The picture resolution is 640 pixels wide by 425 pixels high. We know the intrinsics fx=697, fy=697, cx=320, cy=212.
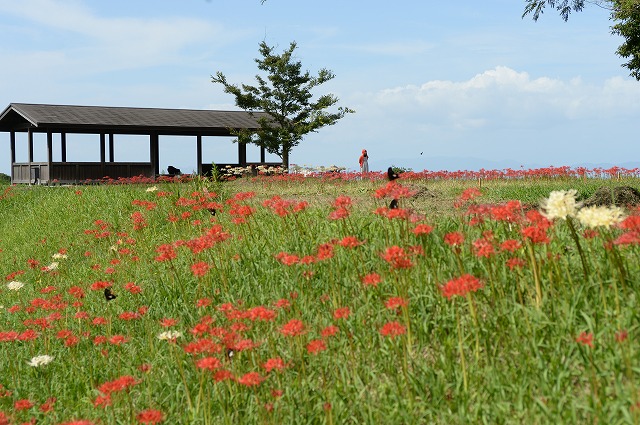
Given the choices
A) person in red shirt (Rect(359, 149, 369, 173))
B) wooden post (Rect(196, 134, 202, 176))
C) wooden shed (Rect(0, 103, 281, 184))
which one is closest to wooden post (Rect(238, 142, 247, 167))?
wooden shed (Rect(0, 103, 281, 184))

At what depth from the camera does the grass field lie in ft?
13.0

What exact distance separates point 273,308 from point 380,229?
64.0 inches

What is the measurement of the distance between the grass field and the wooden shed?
26291mm

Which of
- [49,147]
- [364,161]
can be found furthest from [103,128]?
[364,161]

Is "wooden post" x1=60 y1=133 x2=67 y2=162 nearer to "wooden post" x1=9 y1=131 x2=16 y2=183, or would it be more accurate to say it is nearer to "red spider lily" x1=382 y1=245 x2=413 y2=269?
"wooden post" x1=9 y1=131 x2=16 y2=183

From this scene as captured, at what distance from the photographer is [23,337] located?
584cm

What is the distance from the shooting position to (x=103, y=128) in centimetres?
3400

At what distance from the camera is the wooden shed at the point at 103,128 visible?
32875mm

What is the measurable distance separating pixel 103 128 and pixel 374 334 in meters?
31.4

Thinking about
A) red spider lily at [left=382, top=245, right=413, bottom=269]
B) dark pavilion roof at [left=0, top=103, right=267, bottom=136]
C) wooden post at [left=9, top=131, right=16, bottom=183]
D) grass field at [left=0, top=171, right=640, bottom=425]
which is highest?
dark pavilion roof at [left=0, top=103, right=267, bottom=136]

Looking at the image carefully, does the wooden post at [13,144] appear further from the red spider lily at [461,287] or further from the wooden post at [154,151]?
the red spider lily at [461,287]

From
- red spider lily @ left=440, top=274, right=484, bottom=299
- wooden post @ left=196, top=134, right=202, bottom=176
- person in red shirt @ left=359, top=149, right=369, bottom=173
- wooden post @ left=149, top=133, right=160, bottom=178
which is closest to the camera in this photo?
red spider lily @ left=440, top=274, right=484, bottom=299

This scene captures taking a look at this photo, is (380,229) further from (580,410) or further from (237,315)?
(580,410)

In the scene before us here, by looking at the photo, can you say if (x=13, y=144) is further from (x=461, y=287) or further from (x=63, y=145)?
(x=461, y=287)
